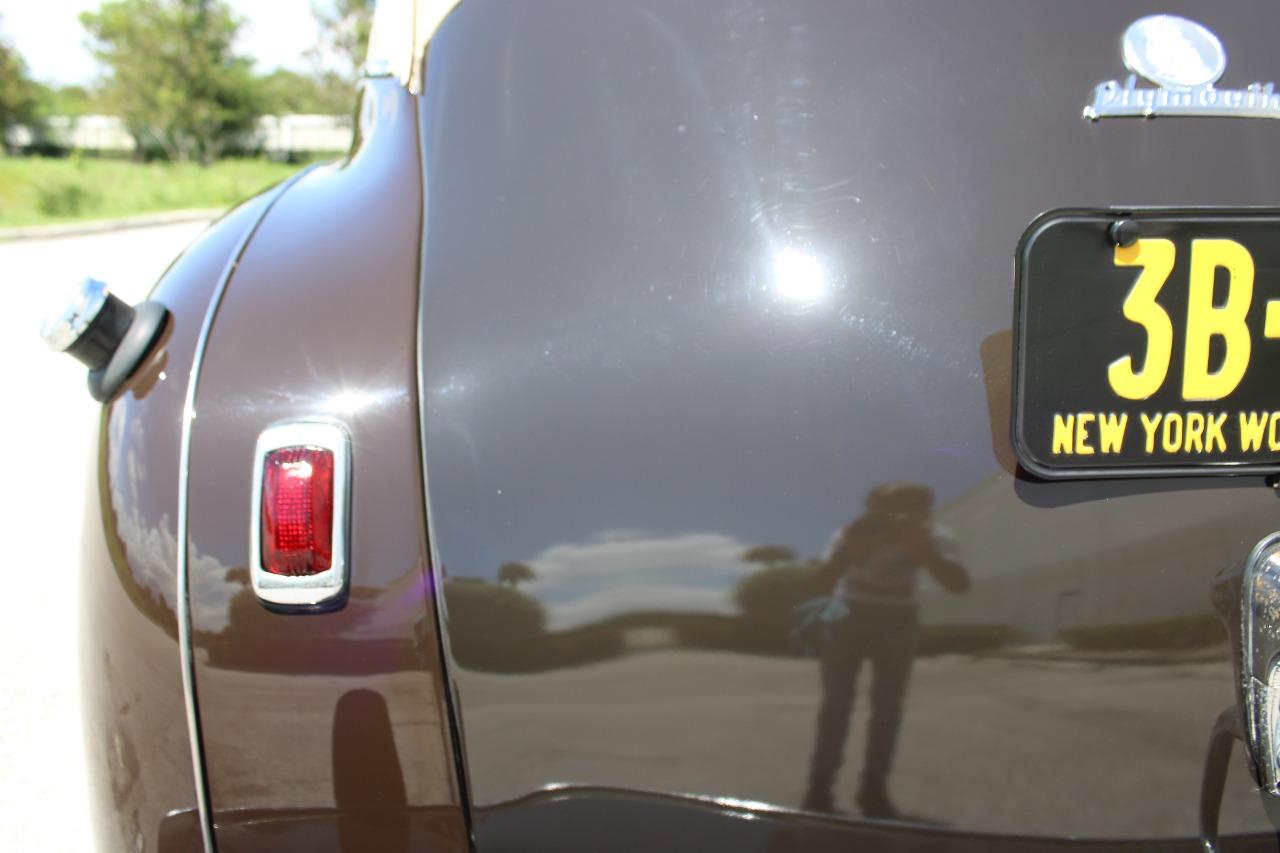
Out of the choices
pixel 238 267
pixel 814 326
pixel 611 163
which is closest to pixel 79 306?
pixel 238 267

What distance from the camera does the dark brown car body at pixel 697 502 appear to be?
1.20 m

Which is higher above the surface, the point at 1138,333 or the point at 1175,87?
the point at 1175,87

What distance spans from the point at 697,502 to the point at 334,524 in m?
0.41

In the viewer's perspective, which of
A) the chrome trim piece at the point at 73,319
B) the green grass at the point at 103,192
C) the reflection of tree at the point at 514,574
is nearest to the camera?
the reflection of tree at the point at 514,574

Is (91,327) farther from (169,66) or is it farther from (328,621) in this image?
(169,66)

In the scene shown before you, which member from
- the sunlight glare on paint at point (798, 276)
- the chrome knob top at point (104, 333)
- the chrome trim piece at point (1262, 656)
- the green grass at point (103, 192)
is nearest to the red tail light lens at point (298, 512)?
the chrome knob top at point (104, 333)

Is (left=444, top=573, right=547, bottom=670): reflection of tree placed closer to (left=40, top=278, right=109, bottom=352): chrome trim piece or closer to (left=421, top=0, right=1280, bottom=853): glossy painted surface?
(left=421, top=0, right=1280, bottom=853): glossy painted surface

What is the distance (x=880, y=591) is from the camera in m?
1.20

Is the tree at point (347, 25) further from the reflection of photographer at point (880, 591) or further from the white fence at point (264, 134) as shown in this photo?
the reflection of photographer at point (880, 591)

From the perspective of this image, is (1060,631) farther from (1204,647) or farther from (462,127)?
(462,127)

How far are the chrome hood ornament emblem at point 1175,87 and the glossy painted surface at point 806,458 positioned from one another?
18mm

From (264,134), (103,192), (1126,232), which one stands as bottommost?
(1126,232)

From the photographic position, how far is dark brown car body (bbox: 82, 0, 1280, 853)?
1.20 m

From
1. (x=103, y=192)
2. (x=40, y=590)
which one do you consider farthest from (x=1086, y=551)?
(x=103, y=192)
